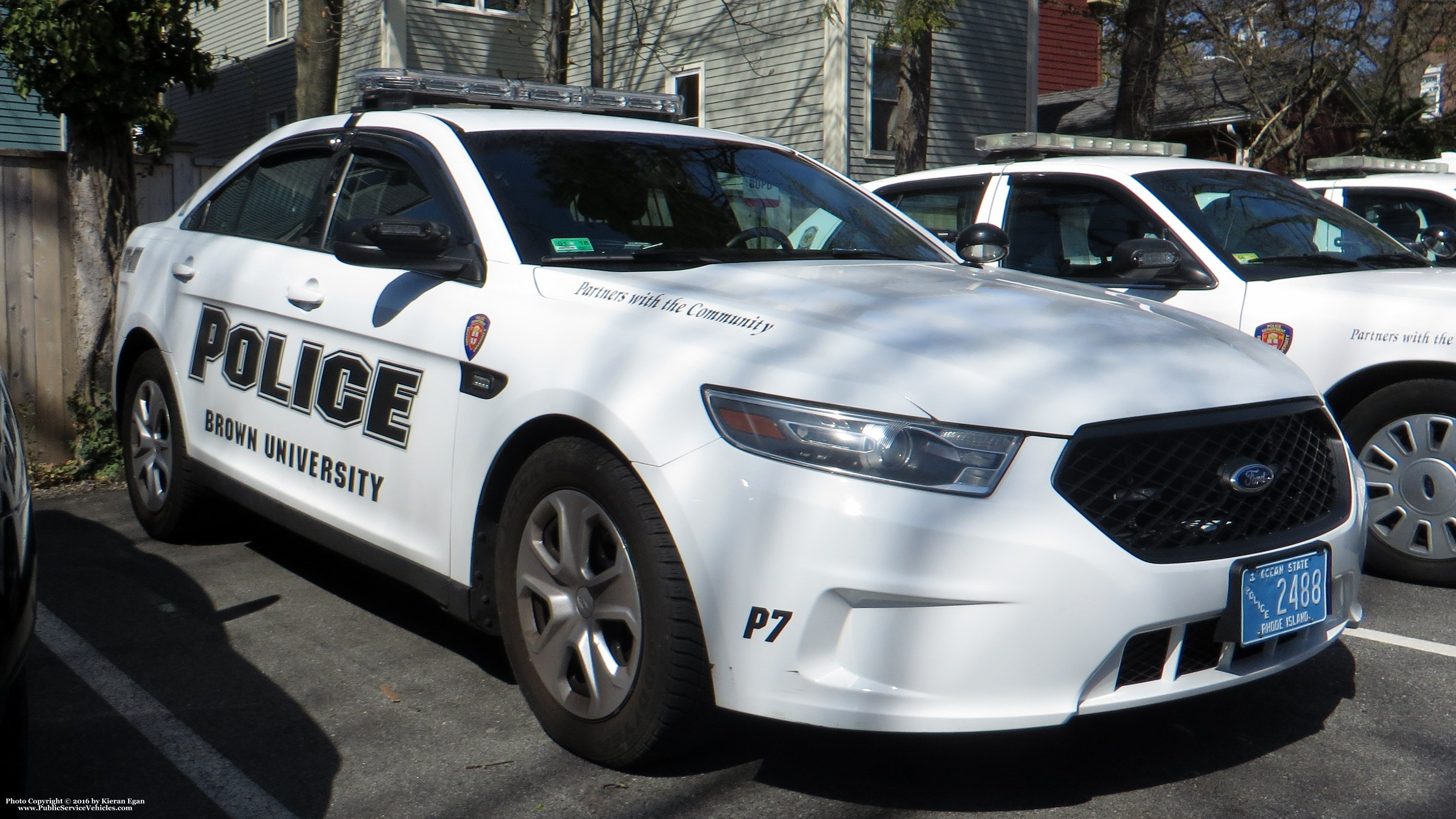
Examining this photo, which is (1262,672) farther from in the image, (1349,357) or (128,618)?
(128,618)

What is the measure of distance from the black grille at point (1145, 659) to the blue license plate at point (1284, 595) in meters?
0.19

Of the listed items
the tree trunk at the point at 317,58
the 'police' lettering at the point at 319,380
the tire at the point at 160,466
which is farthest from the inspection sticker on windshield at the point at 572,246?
the tree trunk at the point at 317,58

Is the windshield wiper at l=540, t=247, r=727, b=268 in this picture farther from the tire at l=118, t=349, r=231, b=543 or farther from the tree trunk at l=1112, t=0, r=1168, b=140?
the tree trunk at l=1112, t=0, r=1168, b=140

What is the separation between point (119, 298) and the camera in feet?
18.4

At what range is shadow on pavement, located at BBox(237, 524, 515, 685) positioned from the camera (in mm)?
4234

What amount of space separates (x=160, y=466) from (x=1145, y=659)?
13.3 ft

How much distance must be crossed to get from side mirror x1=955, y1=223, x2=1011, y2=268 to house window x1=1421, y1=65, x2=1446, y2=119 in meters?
20.2

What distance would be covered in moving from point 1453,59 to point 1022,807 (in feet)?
83.0

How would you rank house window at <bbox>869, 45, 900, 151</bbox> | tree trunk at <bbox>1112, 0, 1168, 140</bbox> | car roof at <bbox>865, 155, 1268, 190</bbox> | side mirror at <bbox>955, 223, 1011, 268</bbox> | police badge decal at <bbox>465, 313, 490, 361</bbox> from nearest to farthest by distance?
police badge decal at <bbox>465, 313, 490, 361</bbox>, side mirror at <bbox>955, 223, 1011, 268</bbox>, car roof at <bbox>865, 155, 1268, 190</bbox>, tree trunk at <bbox>1112, 0, 1168, 140</bbox>, house window at <bbox>869, 45, 900, 151</bbox>

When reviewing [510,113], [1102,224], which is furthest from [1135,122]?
[510,113]

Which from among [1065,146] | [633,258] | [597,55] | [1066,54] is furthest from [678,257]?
[1066,54]

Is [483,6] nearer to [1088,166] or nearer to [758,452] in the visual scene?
[1088,166]

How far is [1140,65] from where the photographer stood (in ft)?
50.4

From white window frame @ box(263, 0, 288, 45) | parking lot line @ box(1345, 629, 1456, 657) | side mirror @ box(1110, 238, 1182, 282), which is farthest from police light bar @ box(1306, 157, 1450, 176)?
white window frame @ box(263, 0, 288, 45)
